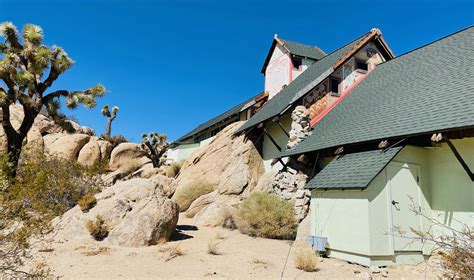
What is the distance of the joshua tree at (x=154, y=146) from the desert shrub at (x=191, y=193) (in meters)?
14.8

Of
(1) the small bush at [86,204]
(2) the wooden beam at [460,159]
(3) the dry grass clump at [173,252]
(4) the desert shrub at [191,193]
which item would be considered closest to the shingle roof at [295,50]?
(4) the desert shrub at [191,193]

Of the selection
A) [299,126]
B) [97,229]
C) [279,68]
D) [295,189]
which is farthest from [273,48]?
[97,229]

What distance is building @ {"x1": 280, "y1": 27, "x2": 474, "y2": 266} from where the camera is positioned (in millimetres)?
8406

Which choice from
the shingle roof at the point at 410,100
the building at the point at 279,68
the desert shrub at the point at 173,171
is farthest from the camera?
the desert shrub at the point at 173,171

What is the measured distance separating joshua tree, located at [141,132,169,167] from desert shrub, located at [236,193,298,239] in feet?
73.5

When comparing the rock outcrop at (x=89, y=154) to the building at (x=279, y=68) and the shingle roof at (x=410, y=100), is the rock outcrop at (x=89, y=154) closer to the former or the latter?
the building at (x=279, y=68)

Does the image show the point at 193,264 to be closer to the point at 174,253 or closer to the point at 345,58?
the point at 174,253

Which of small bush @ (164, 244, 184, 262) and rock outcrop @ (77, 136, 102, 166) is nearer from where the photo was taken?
small bush @ (164, 244, 184, 262)

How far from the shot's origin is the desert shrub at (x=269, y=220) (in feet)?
38.0

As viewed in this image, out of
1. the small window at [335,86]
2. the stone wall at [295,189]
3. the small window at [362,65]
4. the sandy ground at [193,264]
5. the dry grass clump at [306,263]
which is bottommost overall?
the sandy ground at [193,264]

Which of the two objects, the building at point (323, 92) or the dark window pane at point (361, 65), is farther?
the dark window pane at point (361, 65)

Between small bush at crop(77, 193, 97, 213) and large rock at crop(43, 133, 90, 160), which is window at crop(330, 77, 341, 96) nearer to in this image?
small bush at crop(77, 193, 97, 213)

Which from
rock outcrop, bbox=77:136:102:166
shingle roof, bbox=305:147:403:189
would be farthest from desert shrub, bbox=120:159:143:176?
shingle roof, bbox=305:147:403:189

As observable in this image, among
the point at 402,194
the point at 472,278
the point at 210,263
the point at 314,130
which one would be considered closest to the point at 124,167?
the point at 314,130
